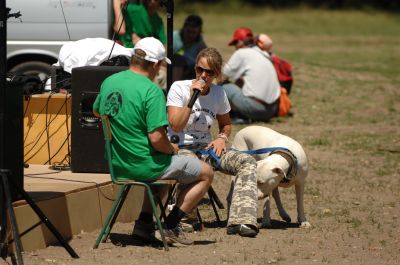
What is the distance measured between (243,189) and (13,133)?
6.04 feet

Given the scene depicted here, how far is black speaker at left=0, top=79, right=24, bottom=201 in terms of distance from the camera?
6598mm

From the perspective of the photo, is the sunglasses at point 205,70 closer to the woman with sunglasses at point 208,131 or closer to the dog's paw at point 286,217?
the woman with sunglasses at point 208,131

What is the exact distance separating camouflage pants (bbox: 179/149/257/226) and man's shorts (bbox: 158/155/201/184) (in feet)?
1.79

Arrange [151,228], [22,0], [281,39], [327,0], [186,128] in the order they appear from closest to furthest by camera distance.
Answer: [151,228], [186,128], [22,0], [281,39], [327,0]

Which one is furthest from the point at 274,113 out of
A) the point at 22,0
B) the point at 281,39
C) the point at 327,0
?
the point at 327,0

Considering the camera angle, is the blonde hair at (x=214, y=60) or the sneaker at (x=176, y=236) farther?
the blonde hair at (x=214, y=60)

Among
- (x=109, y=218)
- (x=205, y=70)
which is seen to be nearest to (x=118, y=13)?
(x=205, y=70)

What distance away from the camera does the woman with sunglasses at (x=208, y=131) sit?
7590mm

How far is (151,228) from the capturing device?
23.9ft

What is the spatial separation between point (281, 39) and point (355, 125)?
18285 mm

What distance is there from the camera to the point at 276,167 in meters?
7.89

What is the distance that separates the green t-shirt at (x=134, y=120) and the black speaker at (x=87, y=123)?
4.64 ft

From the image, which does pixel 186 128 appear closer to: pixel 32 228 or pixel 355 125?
pixel 32 228

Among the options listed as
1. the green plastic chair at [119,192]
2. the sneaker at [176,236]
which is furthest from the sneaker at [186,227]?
the green plastic chair at [119,192]
